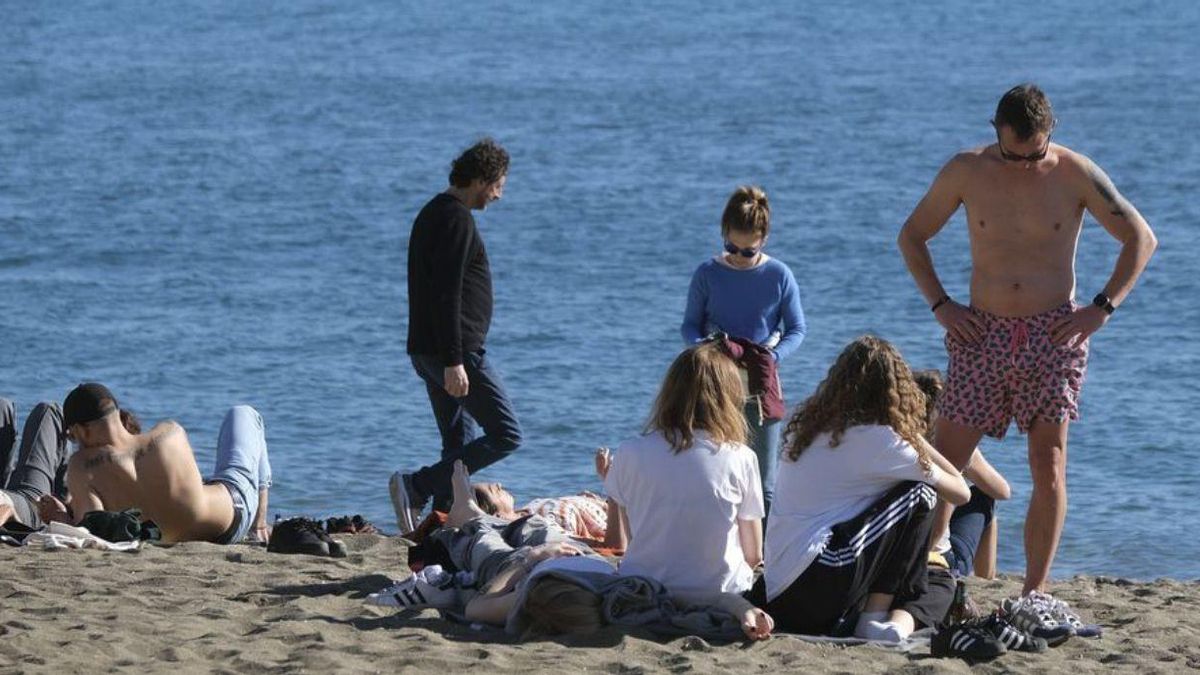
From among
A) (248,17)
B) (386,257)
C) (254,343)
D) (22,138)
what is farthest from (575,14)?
(254,343)

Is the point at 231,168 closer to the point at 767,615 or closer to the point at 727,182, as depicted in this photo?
the point at 727,182

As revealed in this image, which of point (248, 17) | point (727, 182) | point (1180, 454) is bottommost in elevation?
point (1180, 454)

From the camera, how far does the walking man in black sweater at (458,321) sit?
8.63 metres

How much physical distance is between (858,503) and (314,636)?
1.85 m

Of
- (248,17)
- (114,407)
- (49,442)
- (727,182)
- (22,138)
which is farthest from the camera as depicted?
(248,17)

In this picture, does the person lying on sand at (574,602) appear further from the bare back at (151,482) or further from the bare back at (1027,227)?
the bare back at (151,482)

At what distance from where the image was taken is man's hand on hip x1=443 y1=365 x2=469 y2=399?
8.64m

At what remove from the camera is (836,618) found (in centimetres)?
659

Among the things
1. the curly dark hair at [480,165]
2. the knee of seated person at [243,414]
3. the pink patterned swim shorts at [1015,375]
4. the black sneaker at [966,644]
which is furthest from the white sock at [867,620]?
the knee of seated person at [243,414]

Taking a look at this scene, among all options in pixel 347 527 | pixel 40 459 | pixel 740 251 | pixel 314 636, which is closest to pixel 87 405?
pixel 40 459

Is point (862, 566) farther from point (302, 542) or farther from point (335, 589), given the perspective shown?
point (302, 542)

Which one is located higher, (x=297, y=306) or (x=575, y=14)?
(x=575, y=14)

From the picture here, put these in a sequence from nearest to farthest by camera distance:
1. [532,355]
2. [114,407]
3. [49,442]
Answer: [114,407], [49,442], [532,355]

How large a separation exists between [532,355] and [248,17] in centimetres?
3133
